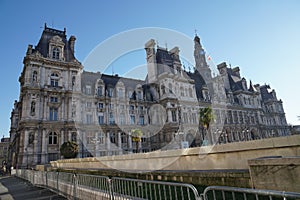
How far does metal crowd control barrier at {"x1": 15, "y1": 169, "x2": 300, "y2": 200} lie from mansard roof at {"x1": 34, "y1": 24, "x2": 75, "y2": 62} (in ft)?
96.2

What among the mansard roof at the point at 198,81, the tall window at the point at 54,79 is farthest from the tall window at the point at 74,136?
the mansard roof at the point at 198,81

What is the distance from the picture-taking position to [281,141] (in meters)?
6.25

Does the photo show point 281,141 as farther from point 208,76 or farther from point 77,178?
point 208,76

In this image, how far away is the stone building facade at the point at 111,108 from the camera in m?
30.4

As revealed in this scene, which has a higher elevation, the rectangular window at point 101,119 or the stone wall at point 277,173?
the rectangular window at point 101,119

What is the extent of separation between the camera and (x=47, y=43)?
35031 mm

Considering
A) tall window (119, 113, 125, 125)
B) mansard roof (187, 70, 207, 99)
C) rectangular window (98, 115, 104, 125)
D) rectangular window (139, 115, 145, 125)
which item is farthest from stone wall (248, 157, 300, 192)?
mansard roof (187, 70, 207, 99)

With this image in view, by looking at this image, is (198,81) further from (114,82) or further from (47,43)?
(47,43)

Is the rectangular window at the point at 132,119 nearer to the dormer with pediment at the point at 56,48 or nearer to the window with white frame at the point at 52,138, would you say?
the window with white frame at the point at 52,138

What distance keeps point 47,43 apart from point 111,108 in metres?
16.3

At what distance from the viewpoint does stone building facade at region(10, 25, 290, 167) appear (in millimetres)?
30391

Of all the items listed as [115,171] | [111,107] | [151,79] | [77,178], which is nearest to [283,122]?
[151,79]

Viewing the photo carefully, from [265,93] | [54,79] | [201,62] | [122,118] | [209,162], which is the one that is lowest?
[209,162]

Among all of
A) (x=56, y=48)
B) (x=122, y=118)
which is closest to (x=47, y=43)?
(x=56, y=48)
